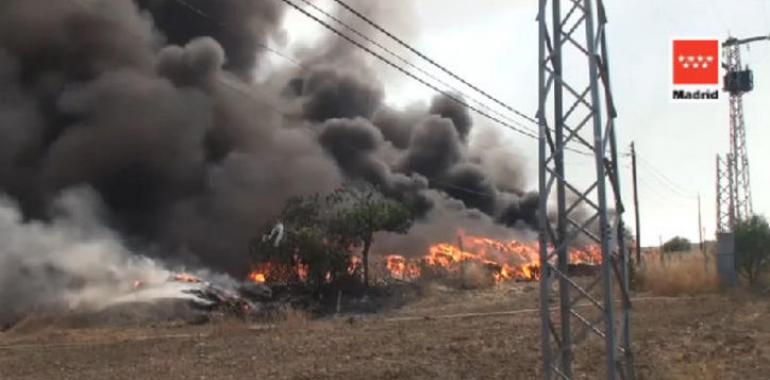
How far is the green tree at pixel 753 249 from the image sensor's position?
32281 mm

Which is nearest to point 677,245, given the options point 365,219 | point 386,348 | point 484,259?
point 484,259

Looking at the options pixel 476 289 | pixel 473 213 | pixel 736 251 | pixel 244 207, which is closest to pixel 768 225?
pixel 736 251

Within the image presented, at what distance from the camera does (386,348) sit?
17.3 meters

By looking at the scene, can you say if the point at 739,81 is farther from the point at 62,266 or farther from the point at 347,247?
the point at 62,266

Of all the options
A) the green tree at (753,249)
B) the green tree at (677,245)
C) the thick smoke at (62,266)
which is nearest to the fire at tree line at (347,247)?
the green tree at (753,249)

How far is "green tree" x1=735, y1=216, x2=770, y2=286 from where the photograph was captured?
32.3 meters

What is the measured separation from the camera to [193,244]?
43562mm

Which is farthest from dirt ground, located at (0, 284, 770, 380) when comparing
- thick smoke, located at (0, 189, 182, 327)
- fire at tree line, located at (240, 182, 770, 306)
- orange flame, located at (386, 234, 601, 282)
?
orange flame, located at (386, 234, 601, 282)

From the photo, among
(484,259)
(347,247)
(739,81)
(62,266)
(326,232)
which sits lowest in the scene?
(62,266)

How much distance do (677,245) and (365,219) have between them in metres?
49.1

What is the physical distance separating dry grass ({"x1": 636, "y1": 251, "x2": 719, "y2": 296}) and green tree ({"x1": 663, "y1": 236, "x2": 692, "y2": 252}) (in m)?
37.9

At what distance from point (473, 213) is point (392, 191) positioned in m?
7.33

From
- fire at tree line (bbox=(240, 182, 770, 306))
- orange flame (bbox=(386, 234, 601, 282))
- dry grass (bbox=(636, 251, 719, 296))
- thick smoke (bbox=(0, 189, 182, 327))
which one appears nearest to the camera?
thick smoke (bbox=(0, 189, 182, 327))

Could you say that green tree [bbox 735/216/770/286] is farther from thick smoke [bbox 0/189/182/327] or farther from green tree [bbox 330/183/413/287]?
thick smoke [bbox 0/189/182/327]
